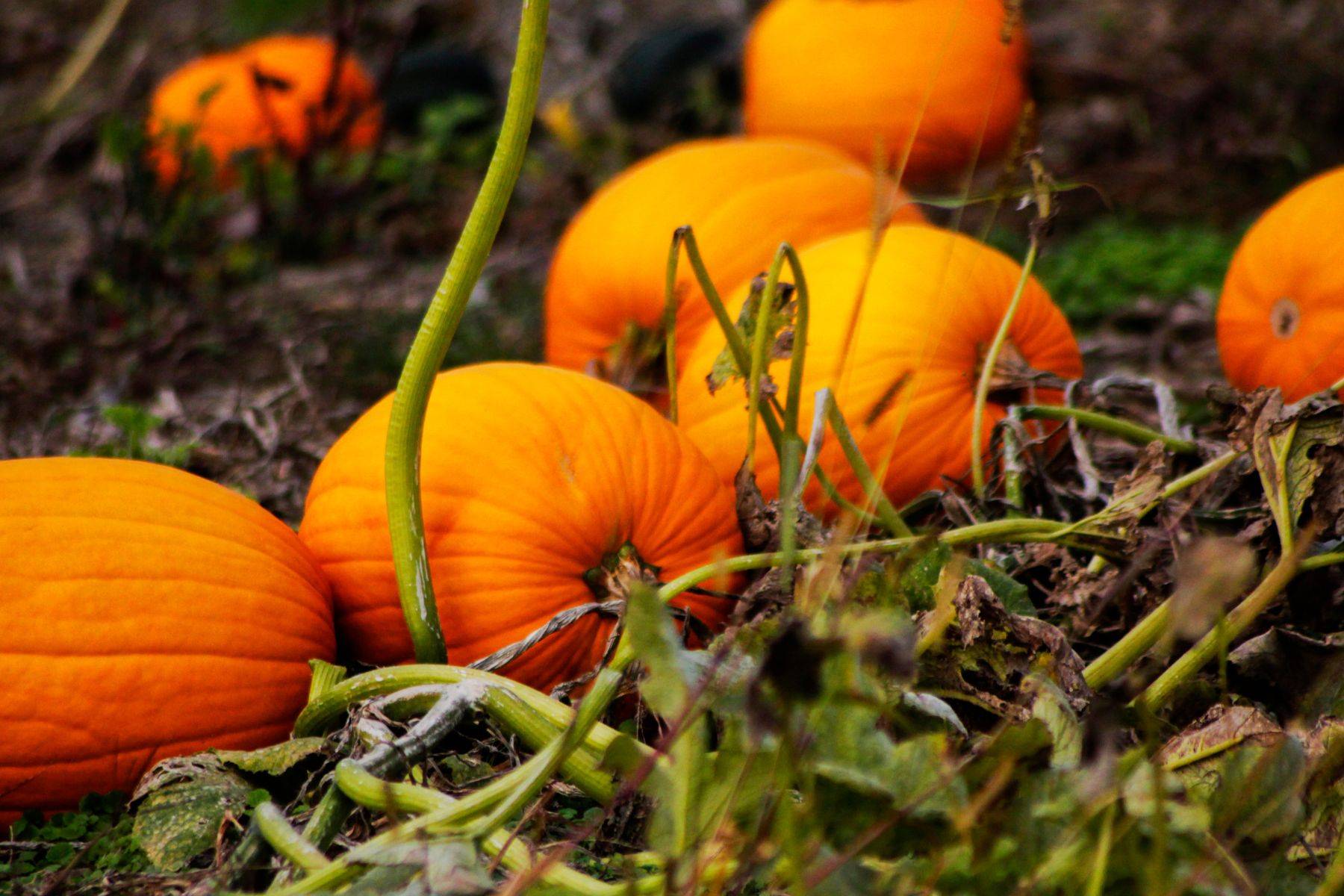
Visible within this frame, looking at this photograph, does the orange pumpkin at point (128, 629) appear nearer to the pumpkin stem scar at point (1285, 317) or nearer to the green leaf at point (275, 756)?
the green leaf at point (275, 756)

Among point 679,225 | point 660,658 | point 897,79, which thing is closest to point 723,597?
point 660,658

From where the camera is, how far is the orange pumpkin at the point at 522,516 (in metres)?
1.60

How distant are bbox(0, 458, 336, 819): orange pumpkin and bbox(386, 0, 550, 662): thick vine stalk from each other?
16 cm

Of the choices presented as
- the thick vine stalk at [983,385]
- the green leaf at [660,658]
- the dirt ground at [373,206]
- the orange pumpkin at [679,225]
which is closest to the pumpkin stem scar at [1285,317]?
the dirt ground at [373,206]

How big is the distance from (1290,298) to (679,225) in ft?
3.28

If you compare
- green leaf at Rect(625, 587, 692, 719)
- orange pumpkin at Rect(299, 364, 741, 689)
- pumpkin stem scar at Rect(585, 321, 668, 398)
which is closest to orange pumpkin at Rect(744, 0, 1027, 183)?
pumpkin stem scar at Rect(585, 321, 668, 398)

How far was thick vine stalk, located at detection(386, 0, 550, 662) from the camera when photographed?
1.41 metres

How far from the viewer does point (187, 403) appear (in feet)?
9.17

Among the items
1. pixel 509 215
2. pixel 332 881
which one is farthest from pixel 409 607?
pixel 509 215

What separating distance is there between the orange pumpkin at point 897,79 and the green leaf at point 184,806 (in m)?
2.41

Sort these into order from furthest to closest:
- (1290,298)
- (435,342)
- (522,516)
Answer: (1290,298), (522,516), (435,342)

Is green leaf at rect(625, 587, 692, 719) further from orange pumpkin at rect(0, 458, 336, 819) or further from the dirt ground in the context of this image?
the dirt ground

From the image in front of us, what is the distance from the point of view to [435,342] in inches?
57.1

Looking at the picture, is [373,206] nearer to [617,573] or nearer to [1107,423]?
[617,573]
